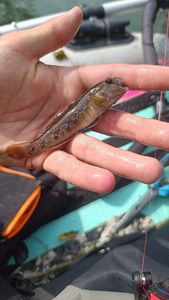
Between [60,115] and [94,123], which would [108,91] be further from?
[60,115]

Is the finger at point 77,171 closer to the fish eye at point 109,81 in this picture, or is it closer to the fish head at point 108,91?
the fish head at point 108,91

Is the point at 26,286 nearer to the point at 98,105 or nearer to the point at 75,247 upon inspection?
the point at 75,247

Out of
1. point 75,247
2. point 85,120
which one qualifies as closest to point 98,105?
point 85,120

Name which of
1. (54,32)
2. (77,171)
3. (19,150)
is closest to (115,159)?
(77,171)

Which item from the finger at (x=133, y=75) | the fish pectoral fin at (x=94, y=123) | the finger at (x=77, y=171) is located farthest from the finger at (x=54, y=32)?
the finger at (x=77, y=171)

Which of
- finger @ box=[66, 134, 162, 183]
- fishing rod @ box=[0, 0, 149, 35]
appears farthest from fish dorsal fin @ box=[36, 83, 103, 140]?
fishing rod @ box=[0, 0, 149, 35]
